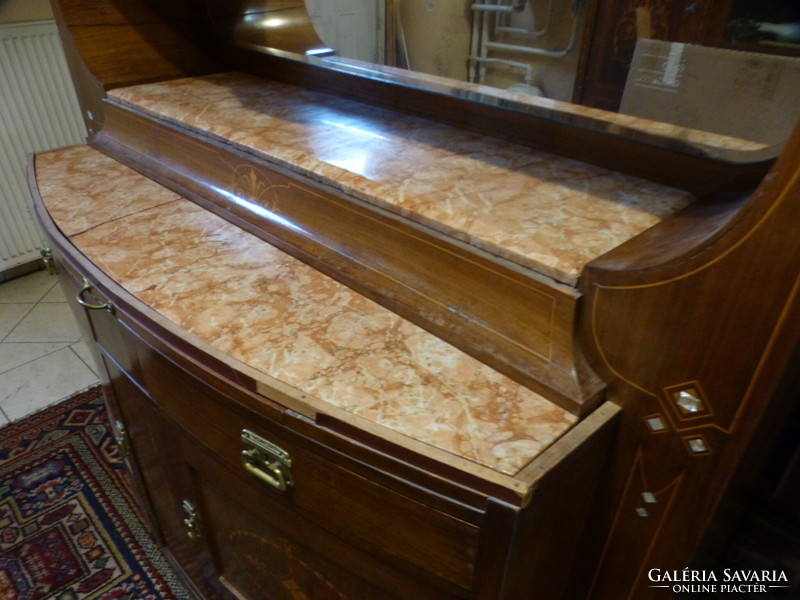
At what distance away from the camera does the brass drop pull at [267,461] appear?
0.75 m

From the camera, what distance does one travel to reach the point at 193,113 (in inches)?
48.6

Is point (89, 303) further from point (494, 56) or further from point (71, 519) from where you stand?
point (71, 519)

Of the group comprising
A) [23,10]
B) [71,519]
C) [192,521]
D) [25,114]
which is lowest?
[71,519]

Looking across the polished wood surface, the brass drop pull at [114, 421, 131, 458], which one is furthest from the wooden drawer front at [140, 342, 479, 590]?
the brass drop pull at [114, 421, 131, 458]

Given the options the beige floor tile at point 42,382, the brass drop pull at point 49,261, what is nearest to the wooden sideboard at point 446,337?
the brass drop pull at point 49,261

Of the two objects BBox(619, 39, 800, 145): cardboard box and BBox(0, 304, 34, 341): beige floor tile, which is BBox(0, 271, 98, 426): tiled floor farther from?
BBox(619, 39, 800, 145): cardboard box

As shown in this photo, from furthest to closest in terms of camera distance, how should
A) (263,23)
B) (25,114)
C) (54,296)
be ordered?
(54,296)
(25,114)
(263,23)

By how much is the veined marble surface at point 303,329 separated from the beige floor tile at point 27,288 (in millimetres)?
1638

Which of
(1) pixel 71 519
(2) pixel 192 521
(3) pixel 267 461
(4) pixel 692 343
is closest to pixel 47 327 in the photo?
(1) pixel 71 519

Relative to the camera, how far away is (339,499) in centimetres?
72

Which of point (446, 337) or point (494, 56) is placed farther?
point (494, 56)

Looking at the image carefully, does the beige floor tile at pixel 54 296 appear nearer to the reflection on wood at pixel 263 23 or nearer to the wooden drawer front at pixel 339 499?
the reflection on wood at pixel 263 23

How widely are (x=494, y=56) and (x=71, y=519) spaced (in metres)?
1.63

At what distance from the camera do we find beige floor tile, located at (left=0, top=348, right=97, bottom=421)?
1.97 meters
